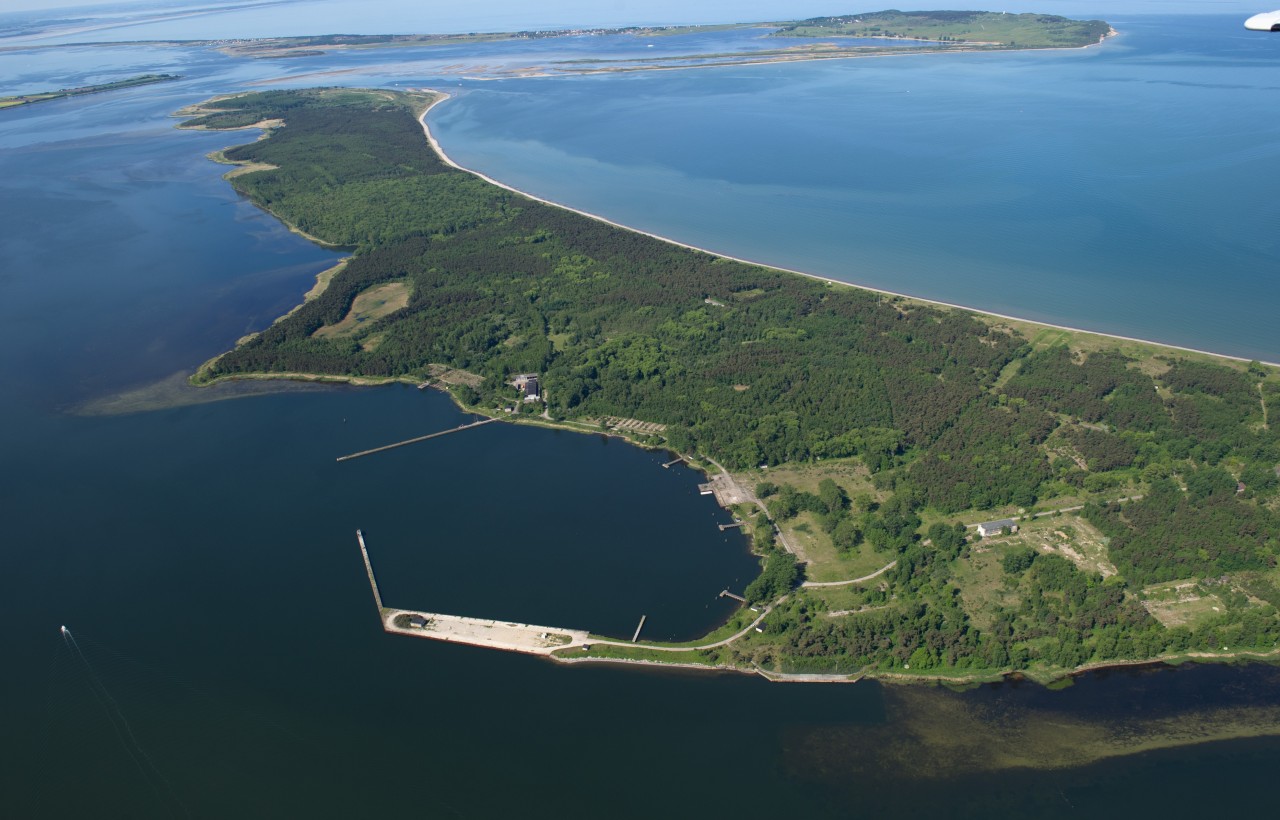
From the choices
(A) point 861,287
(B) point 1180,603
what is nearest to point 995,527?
(B) point 1180,603

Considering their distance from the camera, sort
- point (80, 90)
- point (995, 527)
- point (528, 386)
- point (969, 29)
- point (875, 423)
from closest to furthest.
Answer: point (995, 527)
point (875, 423)
point (528, 386)
point (80, 90)
point (969, 29)

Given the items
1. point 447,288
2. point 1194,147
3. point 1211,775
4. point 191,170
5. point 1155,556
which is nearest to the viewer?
point 1211,775

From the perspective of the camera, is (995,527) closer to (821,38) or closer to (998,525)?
(998,525)

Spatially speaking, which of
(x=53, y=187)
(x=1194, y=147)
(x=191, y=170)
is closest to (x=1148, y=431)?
(x=1194, y=147)

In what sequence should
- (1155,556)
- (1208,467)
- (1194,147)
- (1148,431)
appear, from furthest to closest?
1. (1194,147)
2. (1148,431)
3. (1208,467)
4. (1155,556)

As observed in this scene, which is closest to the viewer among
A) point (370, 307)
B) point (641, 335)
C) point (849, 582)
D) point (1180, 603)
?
point (1180, 603)

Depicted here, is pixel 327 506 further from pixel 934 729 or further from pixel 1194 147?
pixel 1194 147
